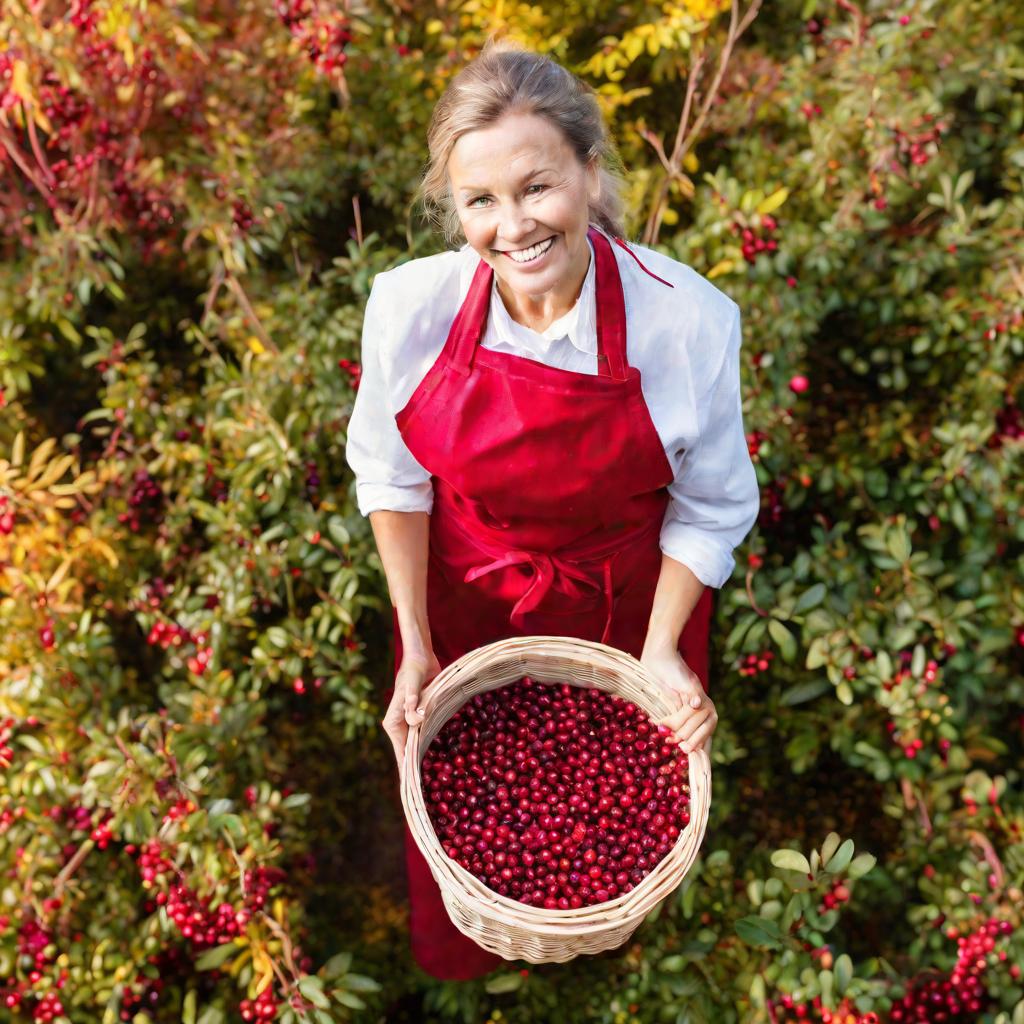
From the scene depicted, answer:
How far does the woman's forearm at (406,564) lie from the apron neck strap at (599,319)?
1.20 ft

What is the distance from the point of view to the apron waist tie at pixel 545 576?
1.79 meters

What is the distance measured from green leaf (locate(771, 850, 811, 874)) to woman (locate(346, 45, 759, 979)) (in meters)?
0.34

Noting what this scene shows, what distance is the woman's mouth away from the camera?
1.40 m

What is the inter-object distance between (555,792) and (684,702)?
27 cm

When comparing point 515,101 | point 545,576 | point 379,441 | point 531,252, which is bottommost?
point 545,576

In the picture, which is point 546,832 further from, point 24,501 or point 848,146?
point 848,146

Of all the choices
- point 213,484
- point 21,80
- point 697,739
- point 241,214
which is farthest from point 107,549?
point 697,739

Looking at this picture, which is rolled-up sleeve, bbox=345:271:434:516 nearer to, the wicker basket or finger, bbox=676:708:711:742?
the wicker basket

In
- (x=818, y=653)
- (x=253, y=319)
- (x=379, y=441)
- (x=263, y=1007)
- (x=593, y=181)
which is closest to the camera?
(x=593, y=181)

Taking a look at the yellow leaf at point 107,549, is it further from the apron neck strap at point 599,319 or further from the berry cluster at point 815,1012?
the berry cluster at point 815,1012

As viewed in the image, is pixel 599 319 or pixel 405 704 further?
pixel 405 704

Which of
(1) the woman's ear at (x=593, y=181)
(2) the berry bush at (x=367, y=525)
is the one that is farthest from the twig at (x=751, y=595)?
(1) the woman's ear at (x=593, y=181)

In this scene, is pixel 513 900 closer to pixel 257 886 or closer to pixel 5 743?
pixel 257 886

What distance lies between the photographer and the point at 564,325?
1.54 meters
